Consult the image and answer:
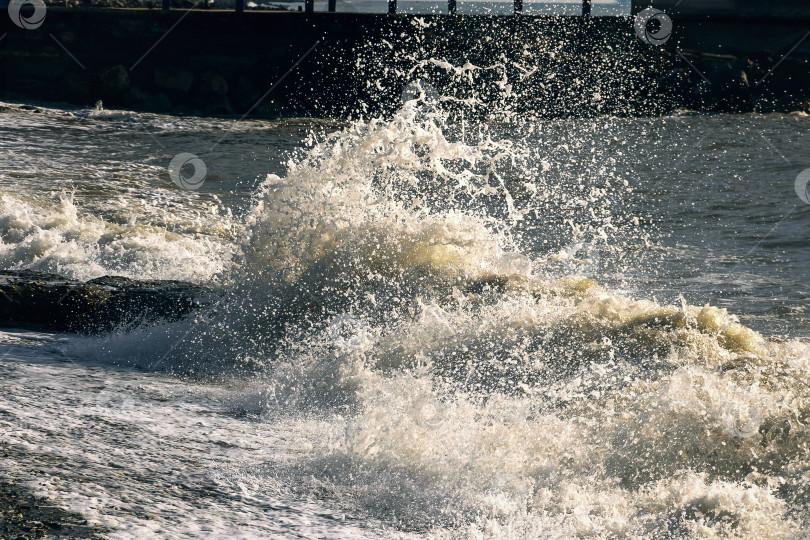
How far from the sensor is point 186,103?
727 inches

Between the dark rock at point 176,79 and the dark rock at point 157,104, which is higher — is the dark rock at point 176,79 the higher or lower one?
the higher one

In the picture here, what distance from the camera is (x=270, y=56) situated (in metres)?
18.4

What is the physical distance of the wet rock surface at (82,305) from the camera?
4945 mm

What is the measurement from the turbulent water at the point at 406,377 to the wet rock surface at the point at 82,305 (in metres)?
0.15

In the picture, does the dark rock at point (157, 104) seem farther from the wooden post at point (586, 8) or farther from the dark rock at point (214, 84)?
the wooden post at point (586, 8)

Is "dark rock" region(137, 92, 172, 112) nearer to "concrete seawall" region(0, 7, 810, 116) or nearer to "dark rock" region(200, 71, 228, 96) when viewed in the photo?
"concrete seawall" region(0, 7, 810, 116)

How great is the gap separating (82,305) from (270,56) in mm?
14208

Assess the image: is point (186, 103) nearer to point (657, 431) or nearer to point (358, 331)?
point (358, 331)

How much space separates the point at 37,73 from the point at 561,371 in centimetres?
1711

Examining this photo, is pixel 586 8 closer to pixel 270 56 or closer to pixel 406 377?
pixel 270 56

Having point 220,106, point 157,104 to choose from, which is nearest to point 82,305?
point 220,106

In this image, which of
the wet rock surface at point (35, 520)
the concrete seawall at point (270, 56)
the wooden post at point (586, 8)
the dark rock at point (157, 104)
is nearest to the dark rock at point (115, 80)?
the concrete seawall at point (270, 56)

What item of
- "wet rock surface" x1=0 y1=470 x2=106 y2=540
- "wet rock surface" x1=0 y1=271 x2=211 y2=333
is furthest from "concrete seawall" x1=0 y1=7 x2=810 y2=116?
"wet rock surface" x1=0 y1=470 x2=106 y2=540

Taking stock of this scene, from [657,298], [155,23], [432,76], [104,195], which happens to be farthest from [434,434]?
[155,23]
